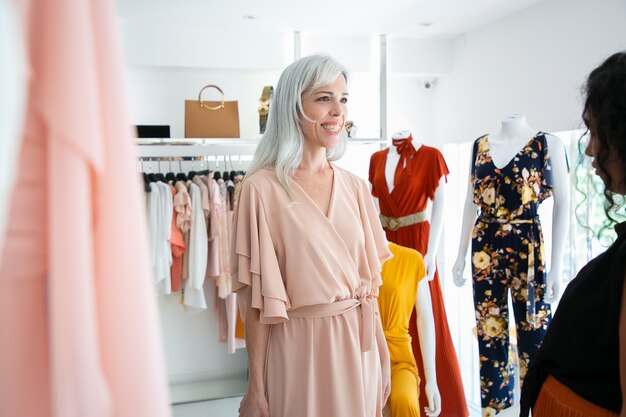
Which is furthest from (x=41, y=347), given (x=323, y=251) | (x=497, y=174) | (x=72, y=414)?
(x=497, y=174)

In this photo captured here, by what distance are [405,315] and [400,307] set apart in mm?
53

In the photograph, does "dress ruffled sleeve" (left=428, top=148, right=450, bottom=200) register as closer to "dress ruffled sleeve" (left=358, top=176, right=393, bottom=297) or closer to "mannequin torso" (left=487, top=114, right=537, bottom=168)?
"mannequin torso" (left=487, top=114, right=537, bottom=168)

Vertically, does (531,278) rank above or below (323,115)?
below

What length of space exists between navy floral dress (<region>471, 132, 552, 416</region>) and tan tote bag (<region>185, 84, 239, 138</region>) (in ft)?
6.49

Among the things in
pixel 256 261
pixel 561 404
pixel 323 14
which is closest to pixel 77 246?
pixel 256 261

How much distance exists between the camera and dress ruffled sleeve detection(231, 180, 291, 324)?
1.45 meters

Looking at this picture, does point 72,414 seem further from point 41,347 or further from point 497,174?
point 497,174

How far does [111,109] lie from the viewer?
1.69ft

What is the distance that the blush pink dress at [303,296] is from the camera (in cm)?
148

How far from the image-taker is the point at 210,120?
4.04 meters

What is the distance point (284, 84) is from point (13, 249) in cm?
124

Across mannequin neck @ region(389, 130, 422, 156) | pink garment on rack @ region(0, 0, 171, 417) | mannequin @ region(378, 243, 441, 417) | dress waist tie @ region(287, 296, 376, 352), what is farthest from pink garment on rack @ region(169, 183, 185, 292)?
pink garment on rack @ region(0, 0, 171, 417)

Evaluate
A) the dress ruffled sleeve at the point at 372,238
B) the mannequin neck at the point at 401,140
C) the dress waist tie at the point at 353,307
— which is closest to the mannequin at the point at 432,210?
the mannequin neck at the point at 401,140

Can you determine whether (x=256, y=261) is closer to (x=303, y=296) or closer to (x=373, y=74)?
(x=303, y=296)
